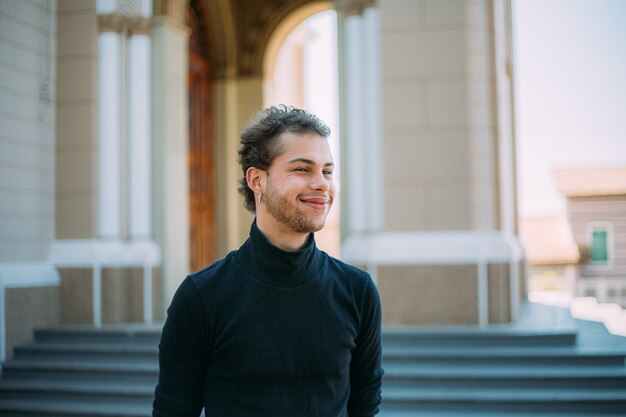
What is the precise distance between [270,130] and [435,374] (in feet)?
12.3

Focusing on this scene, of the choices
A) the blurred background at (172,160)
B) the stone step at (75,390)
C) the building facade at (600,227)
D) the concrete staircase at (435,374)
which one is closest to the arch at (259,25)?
the blurred background at (172,160)

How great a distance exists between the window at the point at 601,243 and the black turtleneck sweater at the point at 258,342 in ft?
79.5

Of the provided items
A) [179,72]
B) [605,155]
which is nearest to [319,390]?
[179,72]

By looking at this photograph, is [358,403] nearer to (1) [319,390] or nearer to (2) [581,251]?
(1) [319,390]

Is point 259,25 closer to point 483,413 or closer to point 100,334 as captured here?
point 100,334

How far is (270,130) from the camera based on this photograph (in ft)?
5.49

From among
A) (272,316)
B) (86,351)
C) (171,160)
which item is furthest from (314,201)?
(171,160)

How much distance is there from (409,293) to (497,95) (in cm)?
198

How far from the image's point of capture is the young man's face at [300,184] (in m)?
1.61

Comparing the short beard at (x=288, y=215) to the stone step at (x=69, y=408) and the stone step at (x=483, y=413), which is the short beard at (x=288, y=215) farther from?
the stone step at (x=69, y=408)

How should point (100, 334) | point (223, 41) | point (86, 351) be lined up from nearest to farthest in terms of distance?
point (86, 351) → point (100, 334) → point (223, 41)

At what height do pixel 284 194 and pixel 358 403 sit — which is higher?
pixel 284 194

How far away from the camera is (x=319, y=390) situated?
5.44ft

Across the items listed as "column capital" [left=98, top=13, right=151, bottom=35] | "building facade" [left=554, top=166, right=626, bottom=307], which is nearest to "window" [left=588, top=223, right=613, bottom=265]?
"building facade" [left=554, top=166, right=626, bottom=307]
